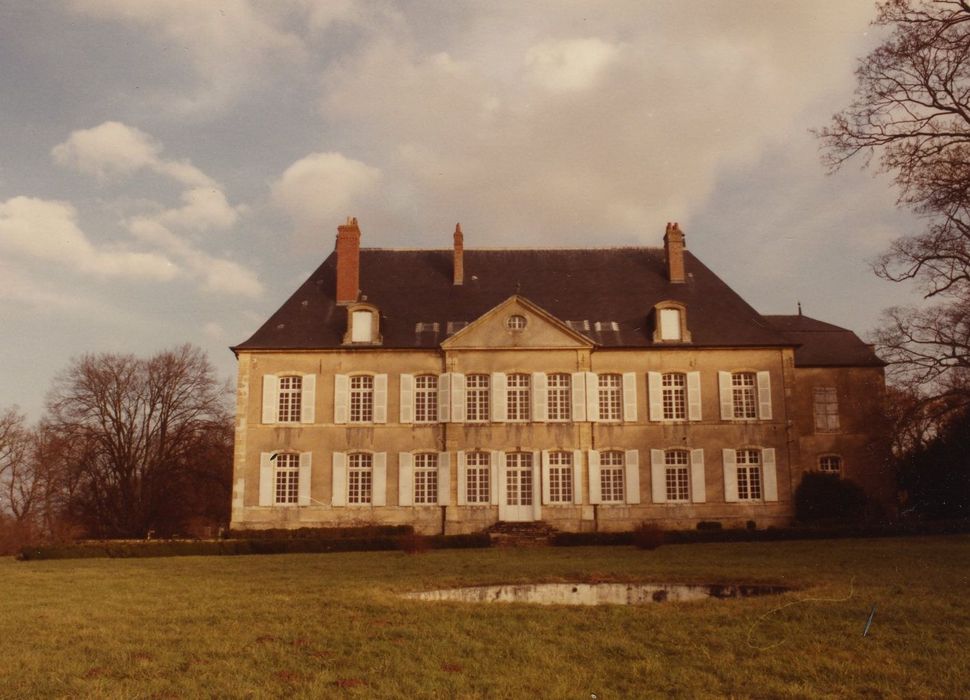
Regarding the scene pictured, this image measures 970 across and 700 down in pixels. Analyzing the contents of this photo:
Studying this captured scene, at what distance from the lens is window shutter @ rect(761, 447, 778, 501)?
2548cm

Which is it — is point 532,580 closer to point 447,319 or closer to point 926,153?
point 926,153

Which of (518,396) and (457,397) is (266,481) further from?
(518,396)

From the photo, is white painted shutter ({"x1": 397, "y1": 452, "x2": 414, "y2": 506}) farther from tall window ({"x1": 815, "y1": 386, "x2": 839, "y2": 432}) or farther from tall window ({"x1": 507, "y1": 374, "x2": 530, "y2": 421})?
tall window ({"x1": 815, "y1": 386, "x2": 839, "y2": 432})

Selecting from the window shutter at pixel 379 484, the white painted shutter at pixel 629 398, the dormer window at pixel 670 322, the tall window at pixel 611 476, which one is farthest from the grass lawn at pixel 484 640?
the dormer window at pixel 670 322

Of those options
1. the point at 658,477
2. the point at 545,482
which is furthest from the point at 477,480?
the point at 658,477

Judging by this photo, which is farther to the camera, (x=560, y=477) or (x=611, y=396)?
(x=611, y=396)

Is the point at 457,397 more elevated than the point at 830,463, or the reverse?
the point at 457,397

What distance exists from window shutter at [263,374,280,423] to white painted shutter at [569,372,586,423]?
9.11 meters

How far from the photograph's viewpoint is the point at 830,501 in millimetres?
25016

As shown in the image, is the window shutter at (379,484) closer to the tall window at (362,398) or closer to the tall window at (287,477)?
the tall window at (362,398)

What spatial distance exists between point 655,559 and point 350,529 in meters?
10.4

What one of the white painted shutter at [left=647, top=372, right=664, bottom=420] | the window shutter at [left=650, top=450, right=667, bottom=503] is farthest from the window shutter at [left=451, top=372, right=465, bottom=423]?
the window shutter at [left=650, top=450, right=667, bottom=503]

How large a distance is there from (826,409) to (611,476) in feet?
24.7

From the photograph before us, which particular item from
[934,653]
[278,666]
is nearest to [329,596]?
[278,666]
